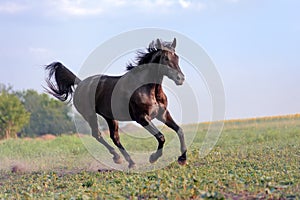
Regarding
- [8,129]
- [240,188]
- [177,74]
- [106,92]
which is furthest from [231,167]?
[8,129]

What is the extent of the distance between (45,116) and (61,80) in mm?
52890

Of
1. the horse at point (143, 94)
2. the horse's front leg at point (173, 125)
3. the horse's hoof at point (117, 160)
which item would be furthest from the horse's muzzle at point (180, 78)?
the horse's hoof at point (117, 160)

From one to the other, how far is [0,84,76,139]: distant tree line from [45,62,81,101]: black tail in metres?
41.3

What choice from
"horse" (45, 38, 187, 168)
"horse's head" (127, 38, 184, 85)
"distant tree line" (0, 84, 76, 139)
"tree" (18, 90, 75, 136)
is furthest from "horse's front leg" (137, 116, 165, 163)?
"tree" (18, 90, 75, 136)

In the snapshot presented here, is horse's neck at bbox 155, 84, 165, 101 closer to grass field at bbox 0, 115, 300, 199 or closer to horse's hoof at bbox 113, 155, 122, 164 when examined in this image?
grass field at bbox 0, 115, 300, 199

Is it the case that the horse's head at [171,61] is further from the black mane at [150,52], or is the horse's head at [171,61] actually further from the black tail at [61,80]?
the black tail at [61,80]

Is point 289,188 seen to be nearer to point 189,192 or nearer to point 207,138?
point 189,192

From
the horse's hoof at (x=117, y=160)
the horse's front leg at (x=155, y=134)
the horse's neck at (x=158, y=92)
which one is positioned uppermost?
the horse's neck at (x=158, y=92)

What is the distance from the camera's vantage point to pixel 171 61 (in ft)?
31.4

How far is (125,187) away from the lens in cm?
722

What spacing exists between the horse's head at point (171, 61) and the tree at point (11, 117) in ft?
150

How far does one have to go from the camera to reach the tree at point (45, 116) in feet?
204

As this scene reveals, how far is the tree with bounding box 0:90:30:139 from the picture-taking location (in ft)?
175

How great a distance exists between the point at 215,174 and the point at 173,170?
1.20m
